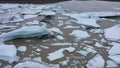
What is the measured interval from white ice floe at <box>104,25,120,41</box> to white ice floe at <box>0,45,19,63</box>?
26.4 inches

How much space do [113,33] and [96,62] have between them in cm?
50

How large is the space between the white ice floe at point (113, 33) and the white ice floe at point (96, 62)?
0.33m

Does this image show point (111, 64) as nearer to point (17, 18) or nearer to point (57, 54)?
point (57, 54)

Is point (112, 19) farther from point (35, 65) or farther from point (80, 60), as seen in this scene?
point (35, 65)

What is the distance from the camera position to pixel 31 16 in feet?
6.48

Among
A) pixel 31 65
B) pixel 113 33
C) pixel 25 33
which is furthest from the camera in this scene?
pixel 113 33

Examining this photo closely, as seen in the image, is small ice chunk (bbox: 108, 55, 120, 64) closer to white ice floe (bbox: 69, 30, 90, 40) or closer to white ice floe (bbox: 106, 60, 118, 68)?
white ice floe (bbox: 106, 60, 118, 68)

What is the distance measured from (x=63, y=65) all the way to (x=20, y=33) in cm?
47

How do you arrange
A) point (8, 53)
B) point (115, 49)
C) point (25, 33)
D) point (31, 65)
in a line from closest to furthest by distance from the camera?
point (31, 65)
point (8, 53)
point (115, 49)
point (25, 33)

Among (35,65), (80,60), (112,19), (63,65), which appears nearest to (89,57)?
(80,60)

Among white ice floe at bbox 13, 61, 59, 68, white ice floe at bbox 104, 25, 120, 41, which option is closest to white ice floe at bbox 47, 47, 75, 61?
white ice floe at bbox 13, 61, 59, 68

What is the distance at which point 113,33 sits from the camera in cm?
154

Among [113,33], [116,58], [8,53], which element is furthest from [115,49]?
[8,53]

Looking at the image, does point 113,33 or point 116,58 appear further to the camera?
point 113,33
